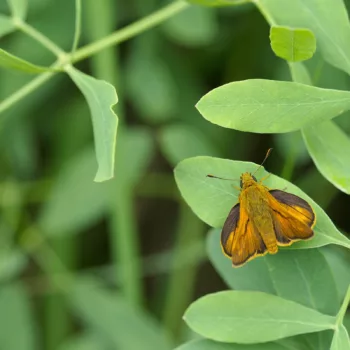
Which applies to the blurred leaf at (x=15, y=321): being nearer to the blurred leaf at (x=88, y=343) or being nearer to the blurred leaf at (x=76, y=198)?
the blurred leaf at (x=88, y=343)

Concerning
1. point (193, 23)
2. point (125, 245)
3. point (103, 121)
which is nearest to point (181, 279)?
point (125, 245)

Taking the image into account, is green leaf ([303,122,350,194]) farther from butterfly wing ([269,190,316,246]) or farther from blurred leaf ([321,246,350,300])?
blurred leaf ([321,246,350,300])

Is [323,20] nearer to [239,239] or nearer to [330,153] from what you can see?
[330,153]

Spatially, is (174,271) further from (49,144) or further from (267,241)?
(267,241)

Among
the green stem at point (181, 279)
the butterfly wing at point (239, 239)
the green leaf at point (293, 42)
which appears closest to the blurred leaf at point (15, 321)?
the green stem at point (181, 279)

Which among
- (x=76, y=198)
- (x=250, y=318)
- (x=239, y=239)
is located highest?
(x=76, y=198)

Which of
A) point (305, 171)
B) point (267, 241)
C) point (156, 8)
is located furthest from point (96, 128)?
point (305, 171)

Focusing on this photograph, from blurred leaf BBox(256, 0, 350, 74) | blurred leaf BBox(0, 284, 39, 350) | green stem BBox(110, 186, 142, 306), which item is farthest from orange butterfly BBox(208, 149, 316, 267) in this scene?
blurred leaf BBox(0, 284, 39, 350)
